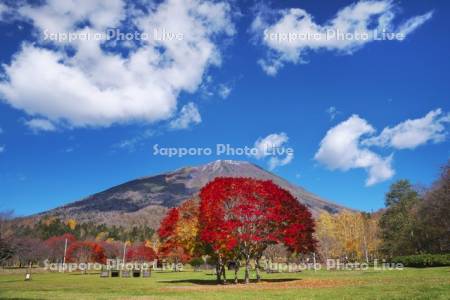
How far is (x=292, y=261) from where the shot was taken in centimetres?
9506

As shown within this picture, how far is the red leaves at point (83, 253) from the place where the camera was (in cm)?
10943

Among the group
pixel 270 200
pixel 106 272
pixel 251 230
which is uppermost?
pixel 270 200

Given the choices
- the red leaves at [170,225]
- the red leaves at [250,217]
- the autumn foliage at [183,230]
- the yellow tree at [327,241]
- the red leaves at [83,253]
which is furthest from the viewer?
the red leaves at [83,253]

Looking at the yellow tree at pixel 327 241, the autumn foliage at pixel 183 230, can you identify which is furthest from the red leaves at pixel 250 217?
the yellow tree at pixel 327 241

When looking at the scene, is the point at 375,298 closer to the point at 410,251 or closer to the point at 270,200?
the point at 270,200

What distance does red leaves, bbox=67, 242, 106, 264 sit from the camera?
109 m

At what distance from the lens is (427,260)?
187 feet

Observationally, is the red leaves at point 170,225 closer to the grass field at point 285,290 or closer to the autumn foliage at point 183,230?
the autumn foliage at point 183,230

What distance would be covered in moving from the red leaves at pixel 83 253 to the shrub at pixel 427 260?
266 feet

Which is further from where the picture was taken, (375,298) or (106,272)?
(106,272)

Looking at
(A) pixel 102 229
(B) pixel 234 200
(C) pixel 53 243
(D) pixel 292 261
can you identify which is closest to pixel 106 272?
(B) pixel 234 200

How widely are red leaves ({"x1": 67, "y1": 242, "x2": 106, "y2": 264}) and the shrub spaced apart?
81200 mm

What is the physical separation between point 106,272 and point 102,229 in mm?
116776

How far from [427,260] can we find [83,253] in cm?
8583
